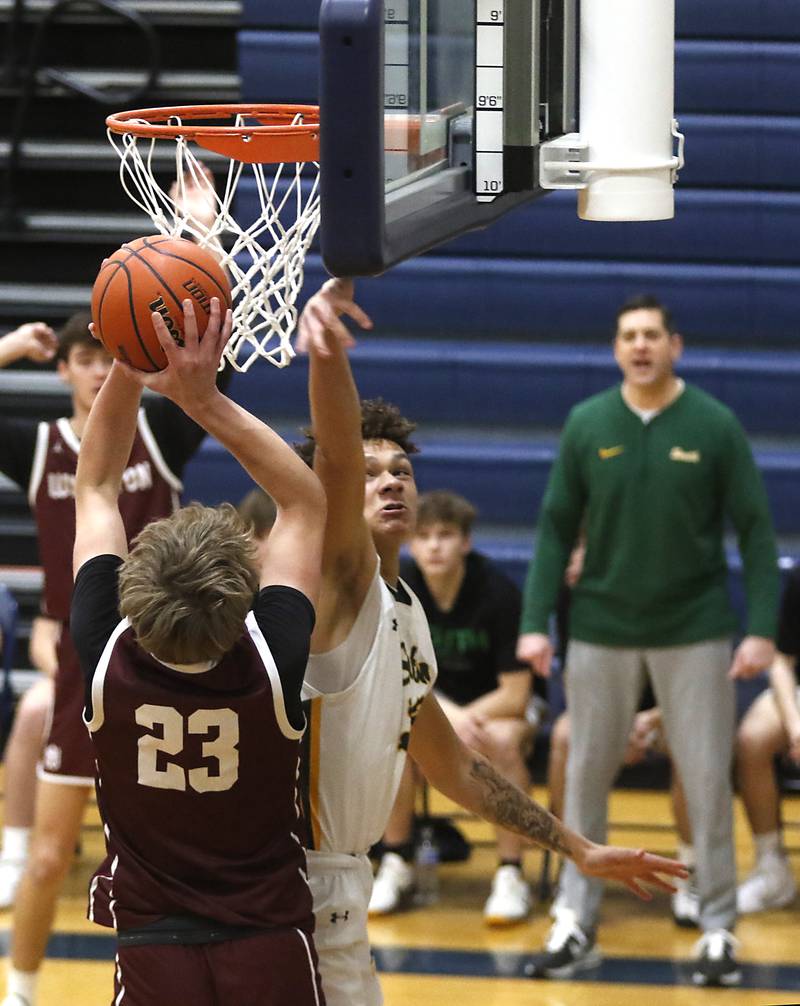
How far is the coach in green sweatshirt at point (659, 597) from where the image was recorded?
5.61m

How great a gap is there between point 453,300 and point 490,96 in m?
4.81

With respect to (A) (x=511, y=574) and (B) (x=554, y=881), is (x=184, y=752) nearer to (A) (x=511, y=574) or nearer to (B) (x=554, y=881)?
(B) (x=554, y=881)

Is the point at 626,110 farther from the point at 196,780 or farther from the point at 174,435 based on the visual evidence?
the point at 174,435

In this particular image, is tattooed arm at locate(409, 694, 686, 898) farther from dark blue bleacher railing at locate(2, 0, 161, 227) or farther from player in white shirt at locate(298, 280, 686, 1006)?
dark blue bleacher railing at locate(2, 0, 161, 227)

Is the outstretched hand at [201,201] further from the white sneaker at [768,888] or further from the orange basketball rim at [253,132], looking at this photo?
the white sneaker at [768,888]

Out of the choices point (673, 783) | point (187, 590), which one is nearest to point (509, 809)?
point (187, 590)

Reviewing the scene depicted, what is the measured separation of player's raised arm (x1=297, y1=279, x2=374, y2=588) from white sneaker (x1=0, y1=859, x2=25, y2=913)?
3.37 metres

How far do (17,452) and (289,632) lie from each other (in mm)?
2985

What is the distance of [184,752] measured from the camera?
287 centimetres

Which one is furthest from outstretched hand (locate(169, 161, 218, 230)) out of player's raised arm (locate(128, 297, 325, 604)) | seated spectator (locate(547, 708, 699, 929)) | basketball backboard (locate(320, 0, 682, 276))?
seated spectator (locate(547, 708, 699, 929))

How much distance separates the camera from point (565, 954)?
18.2 feet

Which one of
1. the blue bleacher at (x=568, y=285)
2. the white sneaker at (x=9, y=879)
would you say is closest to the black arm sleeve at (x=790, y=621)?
the blue bleacher at (x=568, y=285)

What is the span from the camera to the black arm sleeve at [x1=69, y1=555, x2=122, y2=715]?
2936 mm

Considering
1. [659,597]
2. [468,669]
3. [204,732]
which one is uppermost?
[204,732]
